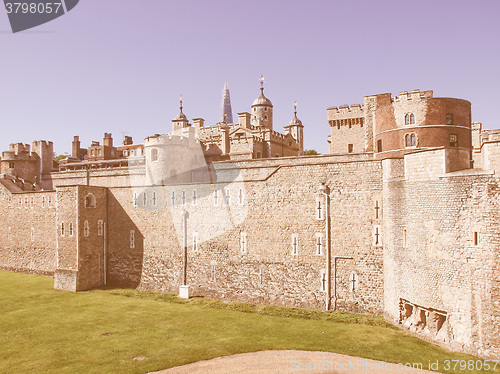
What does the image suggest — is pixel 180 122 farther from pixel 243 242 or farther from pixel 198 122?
pixel 243 242

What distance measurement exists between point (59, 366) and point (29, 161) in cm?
4158

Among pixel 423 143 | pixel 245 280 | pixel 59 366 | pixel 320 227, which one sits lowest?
pixel 59 366

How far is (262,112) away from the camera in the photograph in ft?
181

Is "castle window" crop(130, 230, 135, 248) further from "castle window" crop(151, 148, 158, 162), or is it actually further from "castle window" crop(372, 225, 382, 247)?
"castle window" crop(372, 225, 382, 247)

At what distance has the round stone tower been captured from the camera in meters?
55.1

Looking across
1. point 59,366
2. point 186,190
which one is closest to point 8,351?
point 59,366

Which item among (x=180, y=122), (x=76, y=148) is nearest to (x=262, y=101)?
(x=180, y=122)

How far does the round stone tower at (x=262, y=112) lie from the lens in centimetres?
5512

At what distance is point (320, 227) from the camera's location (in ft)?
80.3

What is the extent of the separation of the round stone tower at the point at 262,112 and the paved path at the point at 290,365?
133 ft

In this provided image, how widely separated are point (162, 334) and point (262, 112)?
128ft

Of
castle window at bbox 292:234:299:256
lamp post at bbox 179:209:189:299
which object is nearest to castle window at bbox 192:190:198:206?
lamp post at bbox 179:209:189:299

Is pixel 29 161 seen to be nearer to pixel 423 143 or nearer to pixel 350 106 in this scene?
pixel 350 106

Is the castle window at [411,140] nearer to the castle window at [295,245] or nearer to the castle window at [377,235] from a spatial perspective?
the castle window at [377,235]
